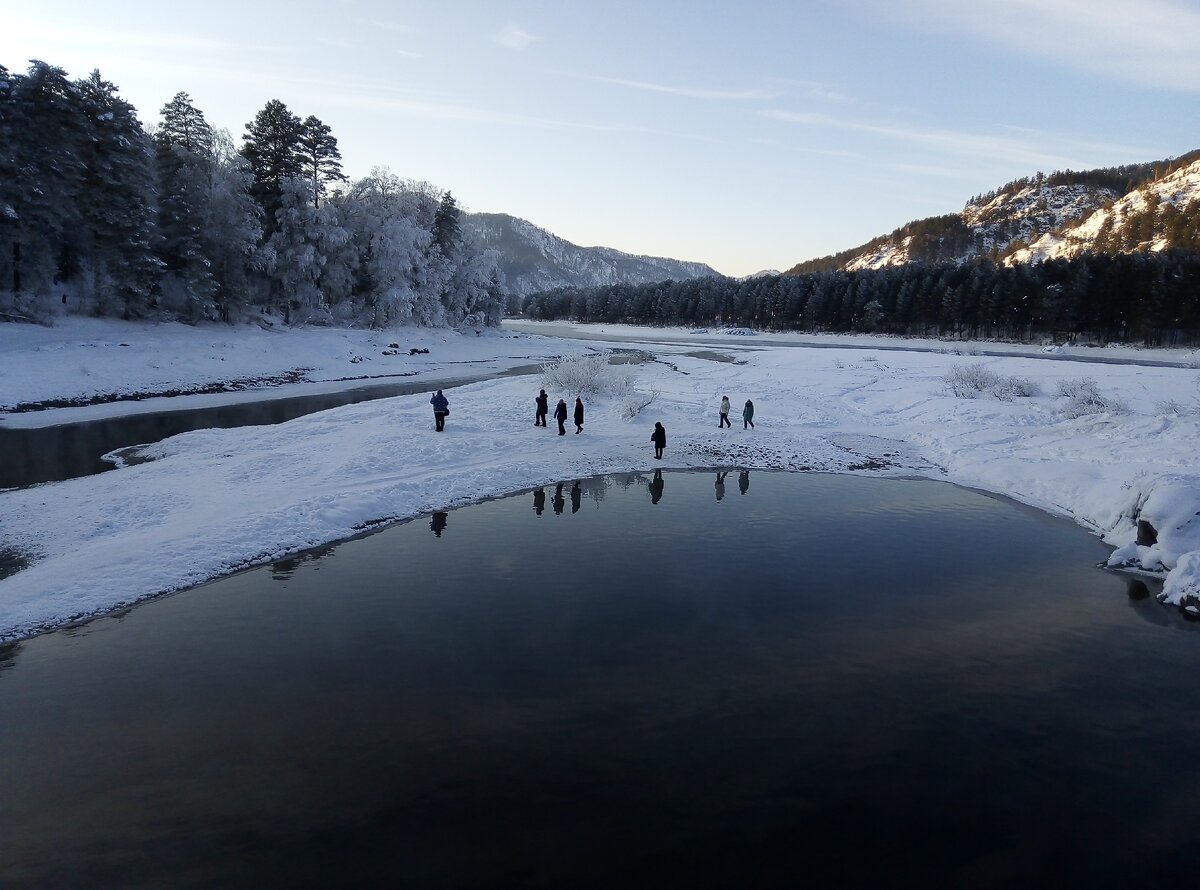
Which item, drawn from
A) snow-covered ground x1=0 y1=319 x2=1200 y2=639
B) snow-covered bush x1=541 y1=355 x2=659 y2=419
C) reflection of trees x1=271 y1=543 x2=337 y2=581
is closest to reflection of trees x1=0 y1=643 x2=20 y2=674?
snow-covered ground x1=0 y1=319 x2=1200 y2=639

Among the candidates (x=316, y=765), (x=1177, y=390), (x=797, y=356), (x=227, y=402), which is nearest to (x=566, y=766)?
(x=316, y=765)

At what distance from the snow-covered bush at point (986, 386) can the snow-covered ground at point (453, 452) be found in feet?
2.69

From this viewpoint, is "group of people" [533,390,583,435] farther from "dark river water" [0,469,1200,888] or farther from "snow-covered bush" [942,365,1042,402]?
"snow-covered bush" [942,365,1042,402]

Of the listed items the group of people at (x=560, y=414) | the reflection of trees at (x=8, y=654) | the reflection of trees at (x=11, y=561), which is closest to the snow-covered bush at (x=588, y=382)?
the group of people at (x=560, y=414)

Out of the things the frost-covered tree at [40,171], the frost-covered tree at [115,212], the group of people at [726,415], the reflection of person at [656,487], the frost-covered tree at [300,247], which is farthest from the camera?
the frost-covered tree at [300,247]

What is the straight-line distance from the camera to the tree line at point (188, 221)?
44375 millimetres

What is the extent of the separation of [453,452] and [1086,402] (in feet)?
96.6

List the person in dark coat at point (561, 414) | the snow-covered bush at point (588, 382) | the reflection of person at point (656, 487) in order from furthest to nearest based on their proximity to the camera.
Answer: the snow-covered bush at point (588, 382) → the person in dark coat at point (561, 414) → the reflection of person at point (656, 487)

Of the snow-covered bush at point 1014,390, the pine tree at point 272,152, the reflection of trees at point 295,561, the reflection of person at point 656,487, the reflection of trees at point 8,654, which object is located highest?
the pine tree at point 272,152

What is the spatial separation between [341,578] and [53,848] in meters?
7.30

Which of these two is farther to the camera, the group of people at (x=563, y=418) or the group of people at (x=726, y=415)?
the group of people at (x=726, y=415)

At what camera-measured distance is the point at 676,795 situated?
7.73 metres

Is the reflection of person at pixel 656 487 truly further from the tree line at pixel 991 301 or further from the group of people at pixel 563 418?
the tree line at pixel 991 301

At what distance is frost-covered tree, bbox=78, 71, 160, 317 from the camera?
47.1 m
